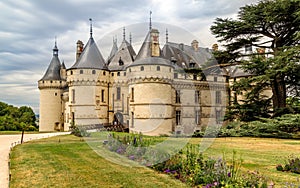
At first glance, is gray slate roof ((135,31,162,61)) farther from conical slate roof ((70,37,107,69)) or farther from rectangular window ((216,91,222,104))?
rectangular window ((216,91,222,104))

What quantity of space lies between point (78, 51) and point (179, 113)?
12676mm

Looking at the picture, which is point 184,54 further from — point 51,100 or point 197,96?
point 51,100

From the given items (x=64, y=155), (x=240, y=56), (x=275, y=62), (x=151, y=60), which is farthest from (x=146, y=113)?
(x=64, y=155)

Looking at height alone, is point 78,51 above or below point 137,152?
above

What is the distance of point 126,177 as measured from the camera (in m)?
7.63

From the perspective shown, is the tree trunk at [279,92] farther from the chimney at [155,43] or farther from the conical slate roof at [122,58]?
the conical slate roof at [122,58]

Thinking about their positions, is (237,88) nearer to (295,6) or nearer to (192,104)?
(295,6)

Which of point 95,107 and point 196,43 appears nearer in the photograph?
point 95,107

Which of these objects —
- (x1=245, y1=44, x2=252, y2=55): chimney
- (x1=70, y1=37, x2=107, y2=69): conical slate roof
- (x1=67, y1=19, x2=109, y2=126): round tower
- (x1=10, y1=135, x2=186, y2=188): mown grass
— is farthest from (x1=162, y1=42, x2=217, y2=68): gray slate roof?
(x1=10, y1=135, x2=186, y2=188): mown grass

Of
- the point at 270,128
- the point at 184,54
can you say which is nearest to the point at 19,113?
the point at 184,54

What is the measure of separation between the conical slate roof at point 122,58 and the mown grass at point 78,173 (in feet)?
61.5

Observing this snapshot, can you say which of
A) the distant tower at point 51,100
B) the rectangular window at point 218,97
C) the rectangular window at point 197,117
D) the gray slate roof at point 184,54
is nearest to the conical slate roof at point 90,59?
the gray slate roof at point 184,54

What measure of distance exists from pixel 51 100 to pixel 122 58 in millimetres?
10609

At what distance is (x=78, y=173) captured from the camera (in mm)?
8180
